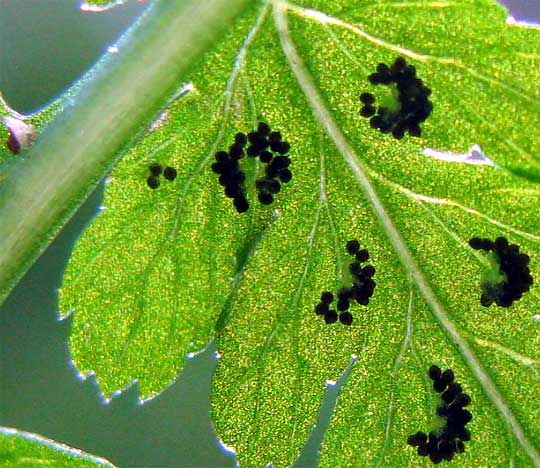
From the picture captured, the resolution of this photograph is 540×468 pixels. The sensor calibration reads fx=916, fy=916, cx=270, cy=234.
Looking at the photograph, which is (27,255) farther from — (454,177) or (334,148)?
(454,177)

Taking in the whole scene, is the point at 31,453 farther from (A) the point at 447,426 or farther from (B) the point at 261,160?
(A) the point at 447,426

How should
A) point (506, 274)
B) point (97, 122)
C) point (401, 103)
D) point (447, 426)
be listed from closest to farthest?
point (97, 122) < point (401, 103) < point (506, 274) < point (447, 426)

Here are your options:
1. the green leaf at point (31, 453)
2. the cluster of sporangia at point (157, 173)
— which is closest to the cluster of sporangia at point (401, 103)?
the cluster of sporangia at point (157, 173)

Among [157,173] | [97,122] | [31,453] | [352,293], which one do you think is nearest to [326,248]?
[352,293]

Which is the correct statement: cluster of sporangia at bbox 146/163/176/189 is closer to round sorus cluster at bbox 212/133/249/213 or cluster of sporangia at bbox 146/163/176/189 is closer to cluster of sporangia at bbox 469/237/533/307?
round sorus cluster at bbox 212/133/249/213

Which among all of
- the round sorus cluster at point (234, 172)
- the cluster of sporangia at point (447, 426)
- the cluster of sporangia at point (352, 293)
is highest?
the round sorus cluster at point (234, 172)

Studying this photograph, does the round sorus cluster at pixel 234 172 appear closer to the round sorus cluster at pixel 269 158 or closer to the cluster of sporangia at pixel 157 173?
the round sorus cluster at pixel 269 158

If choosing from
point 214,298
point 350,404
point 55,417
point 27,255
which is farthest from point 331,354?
point 55,417
